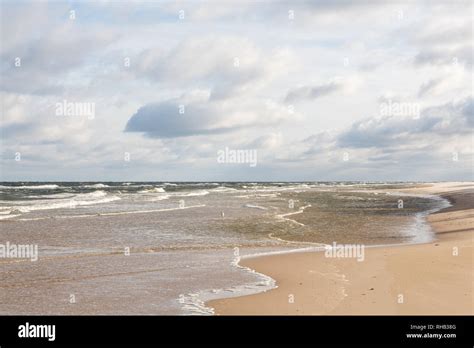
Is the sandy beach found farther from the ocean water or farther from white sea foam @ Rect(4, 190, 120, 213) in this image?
white sea foam @ Rect(4, 190, 120, 213)

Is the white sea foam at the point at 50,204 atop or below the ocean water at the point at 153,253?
atop

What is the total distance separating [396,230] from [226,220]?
366 inches

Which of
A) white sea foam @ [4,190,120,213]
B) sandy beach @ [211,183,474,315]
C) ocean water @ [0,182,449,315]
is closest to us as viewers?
sandy beach @ [211,183,474,315]

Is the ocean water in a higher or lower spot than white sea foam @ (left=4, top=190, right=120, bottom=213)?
lower

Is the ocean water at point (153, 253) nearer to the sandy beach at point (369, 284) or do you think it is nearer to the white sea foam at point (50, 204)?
the sandy beach at point (369, 284)

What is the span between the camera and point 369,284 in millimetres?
11617

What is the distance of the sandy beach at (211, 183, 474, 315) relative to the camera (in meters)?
9.56

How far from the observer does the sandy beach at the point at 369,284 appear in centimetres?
956

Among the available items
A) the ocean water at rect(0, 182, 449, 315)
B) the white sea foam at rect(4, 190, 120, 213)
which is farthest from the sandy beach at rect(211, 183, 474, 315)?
the white sea foam at rect(4, 190, 120, 213)

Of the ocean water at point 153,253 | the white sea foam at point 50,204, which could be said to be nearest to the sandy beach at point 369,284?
the ocean water at point 153,253
